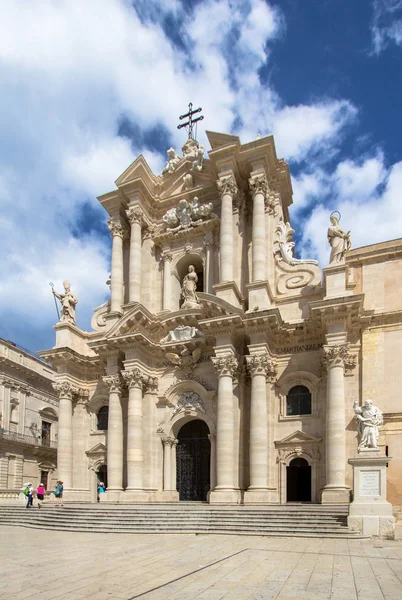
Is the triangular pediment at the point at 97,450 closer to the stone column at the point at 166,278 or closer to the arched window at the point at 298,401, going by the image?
the stone column at the point at 166,278

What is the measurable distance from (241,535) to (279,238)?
49.0 feet

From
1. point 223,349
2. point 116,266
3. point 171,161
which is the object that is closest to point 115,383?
point 223,349

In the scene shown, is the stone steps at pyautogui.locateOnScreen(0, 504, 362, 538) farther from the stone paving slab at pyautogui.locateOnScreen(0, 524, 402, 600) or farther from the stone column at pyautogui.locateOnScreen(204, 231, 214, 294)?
the stone column at pyautogui.locateOnScreen(204, 231, 214, 294)

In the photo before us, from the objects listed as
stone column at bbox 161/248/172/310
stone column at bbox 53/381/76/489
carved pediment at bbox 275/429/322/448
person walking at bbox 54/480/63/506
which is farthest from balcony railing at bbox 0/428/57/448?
carved pediment at bbox 275/429/322/448

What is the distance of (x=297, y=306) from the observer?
2372cm

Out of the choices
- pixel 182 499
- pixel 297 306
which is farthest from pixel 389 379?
pixel 182 499

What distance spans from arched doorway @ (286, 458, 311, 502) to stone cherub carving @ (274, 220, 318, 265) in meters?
9.20

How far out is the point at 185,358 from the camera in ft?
80.3

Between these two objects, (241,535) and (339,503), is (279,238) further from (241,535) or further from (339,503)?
(241,535)

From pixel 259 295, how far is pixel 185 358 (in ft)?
15.7

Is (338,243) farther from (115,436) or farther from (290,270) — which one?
(115,436)

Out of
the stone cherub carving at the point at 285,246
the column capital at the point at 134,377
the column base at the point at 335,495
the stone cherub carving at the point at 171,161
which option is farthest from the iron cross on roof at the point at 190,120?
the column base at the point at 335,495

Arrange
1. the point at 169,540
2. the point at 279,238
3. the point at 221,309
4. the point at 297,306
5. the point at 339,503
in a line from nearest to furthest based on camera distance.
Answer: the point at 169,540 → the point at 339,503 → the point at 221,309 → the point at 297,306 → the point at 279,238

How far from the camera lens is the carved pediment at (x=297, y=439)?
2140cm
